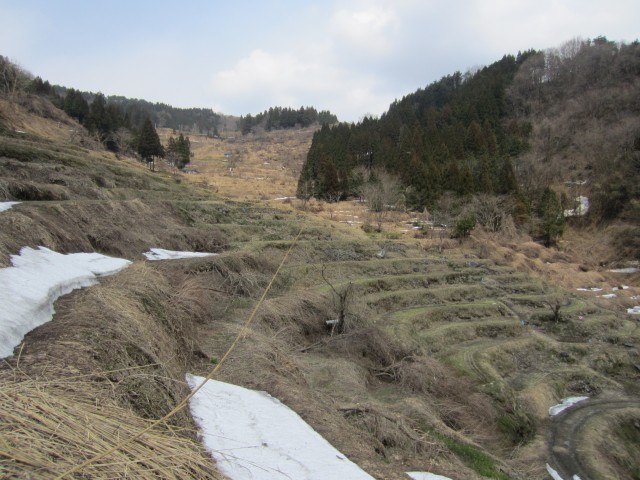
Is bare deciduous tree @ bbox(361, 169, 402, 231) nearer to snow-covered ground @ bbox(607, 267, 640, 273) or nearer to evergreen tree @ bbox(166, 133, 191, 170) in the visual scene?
snow-covered ground @ bbox(607, 267, 640, 273)

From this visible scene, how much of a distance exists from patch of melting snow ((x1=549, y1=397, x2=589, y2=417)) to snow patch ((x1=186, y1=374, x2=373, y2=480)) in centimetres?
1112

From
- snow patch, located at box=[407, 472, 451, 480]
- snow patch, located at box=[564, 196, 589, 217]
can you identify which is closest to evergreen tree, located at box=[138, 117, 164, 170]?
snow patch, located at box=[564, 196, 589, 217]

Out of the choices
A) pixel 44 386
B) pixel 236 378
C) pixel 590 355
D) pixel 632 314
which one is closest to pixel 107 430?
pixel 44 386

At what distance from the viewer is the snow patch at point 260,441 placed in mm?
4023

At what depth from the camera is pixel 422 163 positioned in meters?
53.7

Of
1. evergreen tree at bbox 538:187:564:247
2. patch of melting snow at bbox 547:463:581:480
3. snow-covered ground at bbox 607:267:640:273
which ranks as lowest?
patch of melting snow at bbox 547:463:581:480

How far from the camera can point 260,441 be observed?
15.2 ft

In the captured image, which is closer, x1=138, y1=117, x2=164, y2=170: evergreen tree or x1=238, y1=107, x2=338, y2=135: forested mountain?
x1=138, y1=117, x2=164, y2=170: evergreen tree

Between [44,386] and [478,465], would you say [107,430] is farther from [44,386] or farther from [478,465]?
[478,465]

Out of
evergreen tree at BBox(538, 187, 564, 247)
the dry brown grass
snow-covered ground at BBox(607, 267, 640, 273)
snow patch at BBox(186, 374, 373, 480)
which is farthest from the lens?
the dry brown grass

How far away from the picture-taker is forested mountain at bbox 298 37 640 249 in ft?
159

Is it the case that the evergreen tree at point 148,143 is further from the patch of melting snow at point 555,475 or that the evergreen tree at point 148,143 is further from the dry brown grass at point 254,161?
the patch of melting snow at point 555,475

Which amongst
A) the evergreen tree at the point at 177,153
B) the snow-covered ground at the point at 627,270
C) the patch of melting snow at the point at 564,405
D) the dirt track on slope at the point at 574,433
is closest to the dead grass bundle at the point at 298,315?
the dirt track on slope at the point at 574,433

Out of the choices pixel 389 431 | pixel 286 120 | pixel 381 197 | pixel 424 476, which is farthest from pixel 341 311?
pixel 286 120
